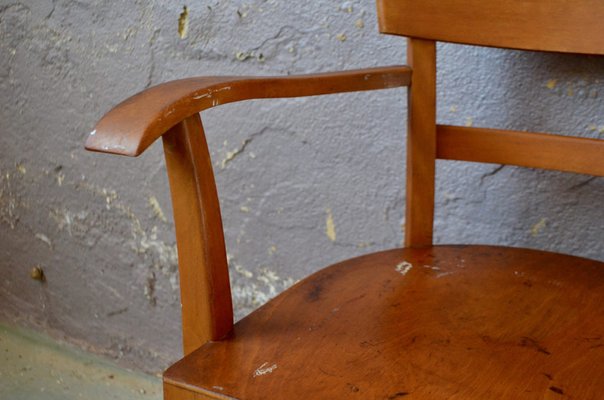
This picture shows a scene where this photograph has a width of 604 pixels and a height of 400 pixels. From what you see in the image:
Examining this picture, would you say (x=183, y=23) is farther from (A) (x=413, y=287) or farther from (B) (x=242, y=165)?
(A) (x=413, y=287)

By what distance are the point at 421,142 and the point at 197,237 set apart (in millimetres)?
404

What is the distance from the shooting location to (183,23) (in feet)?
4.93

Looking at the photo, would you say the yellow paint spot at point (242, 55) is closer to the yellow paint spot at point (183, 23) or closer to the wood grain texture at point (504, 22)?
the yellow paint spot at point (183, 23)

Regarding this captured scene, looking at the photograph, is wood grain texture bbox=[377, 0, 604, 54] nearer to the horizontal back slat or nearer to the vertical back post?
the horizontal back slat

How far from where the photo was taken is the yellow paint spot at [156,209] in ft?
5.51

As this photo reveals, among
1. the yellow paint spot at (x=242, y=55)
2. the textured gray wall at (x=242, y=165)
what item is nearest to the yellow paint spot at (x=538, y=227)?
the textured gray wall at (x=242, y=165)

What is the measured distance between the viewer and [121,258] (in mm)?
1782

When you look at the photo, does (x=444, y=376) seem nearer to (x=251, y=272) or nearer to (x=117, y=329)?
(x=251, y=272)

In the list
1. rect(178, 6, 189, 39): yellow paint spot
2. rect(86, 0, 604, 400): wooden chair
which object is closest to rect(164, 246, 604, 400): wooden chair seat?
rect(86, 0, 604, 400): wooden chair

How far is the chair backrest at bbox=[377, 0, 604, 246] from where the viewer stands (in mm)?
957

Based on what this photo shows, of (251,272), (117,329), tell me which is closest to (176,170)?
(251,272)

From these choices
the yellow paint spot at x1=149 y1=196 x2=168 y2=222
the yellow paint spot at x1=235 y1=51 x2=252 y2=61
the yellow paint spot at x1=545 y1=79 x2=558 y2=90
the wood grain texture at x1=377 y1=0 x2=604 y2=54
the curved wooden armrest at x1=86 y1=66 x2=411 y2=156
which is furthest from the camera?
the yellow paint spot at x1=149 y1=196 x2=168 y2=222

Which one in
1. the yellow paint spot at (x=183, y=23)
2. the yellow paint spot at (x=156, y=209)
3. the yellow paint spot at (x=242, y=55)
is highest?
the yellow paint spot at (x=183, y=23)

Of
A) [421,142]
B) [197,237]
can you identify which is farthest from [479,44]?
[197,237]
